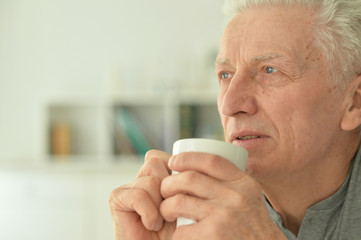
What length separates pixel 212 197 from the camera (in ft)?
2.58

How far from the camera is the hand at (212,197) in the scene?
2.57 ft

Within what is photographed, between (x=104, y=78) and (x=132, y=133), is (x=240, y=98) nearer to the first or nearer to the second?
(x=132, y=133)

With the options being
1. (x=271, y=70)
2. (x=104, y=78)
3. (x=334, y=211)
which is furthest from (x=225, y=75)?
(x=104, y=78)

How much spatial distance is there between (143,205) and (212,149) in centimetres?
20

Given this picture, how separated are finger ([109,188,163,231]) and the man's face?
0.30m

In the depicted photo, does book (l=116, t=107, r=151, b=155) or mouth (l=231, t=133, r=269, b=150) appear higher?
mouth (l=231, t=133, r=269, b=150)

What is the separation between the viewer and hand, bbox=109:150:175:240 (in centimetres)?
90

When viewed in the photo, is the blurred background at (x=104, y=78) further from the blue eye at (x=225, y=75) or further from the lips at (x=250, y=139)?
the lips at (x=250, y=139)

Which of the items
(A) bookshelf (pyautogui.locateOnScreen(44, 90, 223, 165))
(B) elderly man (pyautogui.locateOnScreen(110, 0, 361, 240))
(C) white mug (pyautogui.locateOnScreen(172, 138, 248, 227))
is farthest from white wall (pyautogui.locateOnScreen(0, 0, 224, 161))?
(C) white mug (pyautogui.locateOnScreen(172, 138, 248, 227))

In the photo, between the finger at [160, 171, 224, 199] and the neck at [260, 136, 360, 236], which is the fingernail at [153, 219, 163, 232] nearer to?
the finger at [160, 171, 224, 199]

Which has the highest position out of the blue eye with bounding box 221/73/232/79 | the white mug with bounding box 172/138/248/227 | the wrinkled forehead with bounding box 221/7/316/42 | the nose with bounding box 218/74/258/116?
the wrinkled forehead with bounding box 221/7/316/42

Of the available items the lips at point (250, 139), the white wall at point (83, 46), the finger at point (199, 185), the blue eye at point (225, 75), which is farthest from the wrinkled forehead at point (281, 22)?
the white wall at point (83, 46)

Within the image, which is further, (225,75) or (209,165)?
(225,75)

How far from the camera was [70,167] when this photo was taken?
3662mm
